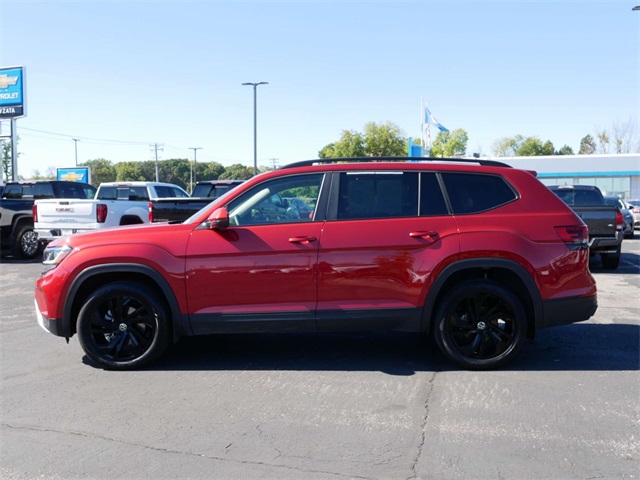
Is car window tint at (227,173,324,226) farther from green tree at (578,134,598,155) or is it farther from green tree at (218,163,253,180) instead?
green tree at (218,163,253,180)

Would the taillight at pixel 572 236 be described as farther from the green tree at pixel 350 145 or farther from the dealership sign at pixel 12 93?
the green tree at pixel 350 145

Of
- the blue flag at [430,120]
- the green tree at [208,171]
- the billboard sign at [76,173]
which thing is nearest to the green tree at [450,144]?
the blue flag at [430,120]

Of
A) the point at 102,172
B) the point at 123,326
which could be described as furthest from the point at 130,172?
the point at 123,326

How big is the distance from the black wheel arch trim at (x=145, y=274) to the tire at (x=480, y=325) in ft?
7.62

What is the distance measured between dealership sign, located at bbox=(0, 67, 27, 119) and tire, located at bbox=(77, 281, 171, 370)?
32.9 metres

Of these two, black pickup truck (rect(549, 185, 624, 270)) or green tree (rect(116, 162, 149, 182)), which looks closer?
black pickup truck (rect(549, 185, 624, 270))

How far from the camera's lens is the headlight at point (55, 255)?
223 inches

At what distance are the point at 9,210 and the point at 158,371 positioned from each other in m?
11.6

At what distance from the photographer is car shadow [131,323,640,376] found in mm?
5742

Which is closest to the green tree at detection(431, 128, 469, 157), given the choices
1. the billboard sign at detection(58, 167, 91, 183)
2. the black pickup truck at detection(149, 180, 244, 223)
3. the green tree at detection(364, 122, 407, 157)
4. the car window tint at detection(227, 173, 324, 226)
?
the green tree at detection(364, 122, 407, 157)

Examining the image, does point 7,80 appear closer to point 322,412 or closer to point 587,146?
point 322,412

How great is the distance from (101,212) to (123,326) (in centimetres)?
862

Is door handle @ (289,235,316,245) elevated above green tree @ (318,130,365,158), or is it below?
below

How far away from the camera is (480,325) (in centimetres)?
556
